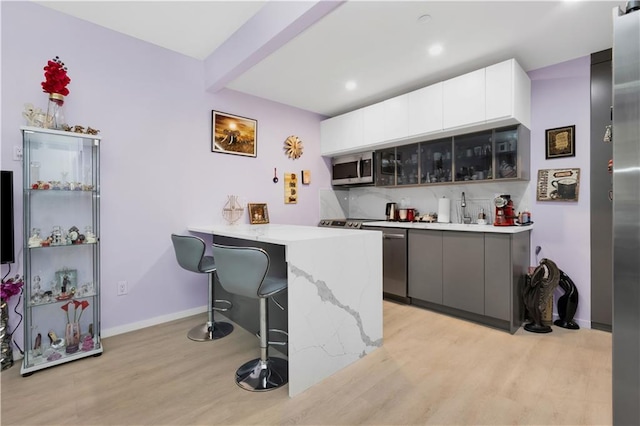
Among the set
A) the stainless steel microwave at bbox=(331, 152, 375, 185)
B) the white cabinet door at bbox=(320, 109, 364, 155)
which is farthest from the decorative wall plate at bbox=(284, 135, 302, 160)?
the stainless steel microwave at bbox=(331, 152, 375, 185)

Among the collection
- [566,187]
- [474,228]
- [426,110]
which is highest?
[426,110]

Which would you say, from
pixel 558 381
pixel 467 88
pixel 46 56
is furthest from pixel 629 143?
pixel 46 56

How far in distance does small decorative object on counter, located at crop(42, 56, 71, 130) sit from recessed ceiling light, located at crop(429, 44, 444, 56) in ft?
9.36

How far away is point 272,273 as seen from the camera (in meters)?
2.42

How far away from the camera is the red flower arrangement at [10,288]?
212 cm

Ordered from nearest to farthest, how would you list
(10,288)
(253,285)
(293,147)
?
1. (253,285)
2. (10,288)
3. (293,147)

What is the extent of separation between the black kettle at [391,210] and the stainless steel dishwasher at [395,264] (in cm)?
54

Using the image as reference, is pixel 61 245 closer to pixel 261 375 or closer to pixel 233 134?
pixel 261 375

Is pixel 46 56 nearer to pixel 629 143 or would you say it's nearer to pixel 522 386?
pixel 629 143

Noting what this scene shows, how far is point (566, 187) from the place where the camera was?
2.91 m

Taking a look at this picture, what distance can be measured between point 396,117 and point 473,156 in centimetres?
94

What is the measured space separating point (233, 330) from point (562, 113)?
365cm

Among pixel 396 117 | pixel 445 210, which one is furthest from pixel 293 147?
pixel 445 210

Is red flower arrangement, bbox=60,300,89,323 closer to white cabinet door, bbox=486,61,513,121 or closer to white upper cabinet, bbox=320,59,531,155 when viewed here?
white upper cabinet, bbox=320,59,531,155
